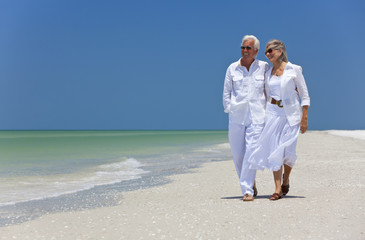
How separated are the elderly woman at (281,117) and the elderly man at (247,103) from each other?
0.08m

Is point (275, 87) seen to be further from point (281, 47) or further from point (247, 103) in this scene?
point (281, 47)

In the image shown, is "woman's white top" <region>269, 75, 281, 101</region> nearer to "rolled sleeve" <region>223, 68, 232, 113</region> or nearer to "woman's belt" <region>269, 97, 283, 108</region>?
"woman's belt" <region>269, 97, 283, 108</region>

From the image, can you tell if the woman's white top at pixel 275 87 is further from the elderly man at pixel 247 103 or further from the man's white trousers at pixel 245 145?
the man's white trousers at pixel 245 145

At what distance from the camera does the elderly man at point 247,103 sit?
4.96m

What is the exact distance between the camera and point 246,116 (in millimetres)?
5016

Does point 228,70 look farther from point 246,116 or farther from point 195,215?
point 195,215

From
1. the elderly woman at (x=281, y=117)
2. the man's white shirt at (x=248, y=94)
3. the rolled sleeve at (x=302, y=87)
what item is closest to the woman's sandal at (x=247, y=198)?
the elderly woman at (x=281, y=117)

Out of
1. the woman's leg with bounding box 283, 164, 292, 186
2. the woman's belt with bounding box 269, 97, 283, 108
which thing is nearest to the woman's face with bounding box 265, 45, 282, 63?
the woman's belt with bounding box 269, 97, 283, 108

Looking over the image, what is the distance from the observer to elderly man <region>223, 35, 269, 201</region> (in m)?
4.96

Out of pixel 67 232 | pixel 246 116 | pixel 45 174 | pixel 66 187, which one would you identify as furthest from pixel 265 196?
pixel 45 174

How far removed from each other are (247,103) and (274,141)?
1.81ft

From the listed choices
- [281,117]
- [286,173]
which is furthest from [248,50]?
[286,173]

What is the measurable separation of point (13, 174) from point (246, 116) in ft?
23.1

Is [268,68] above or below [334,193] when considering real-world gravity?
above
